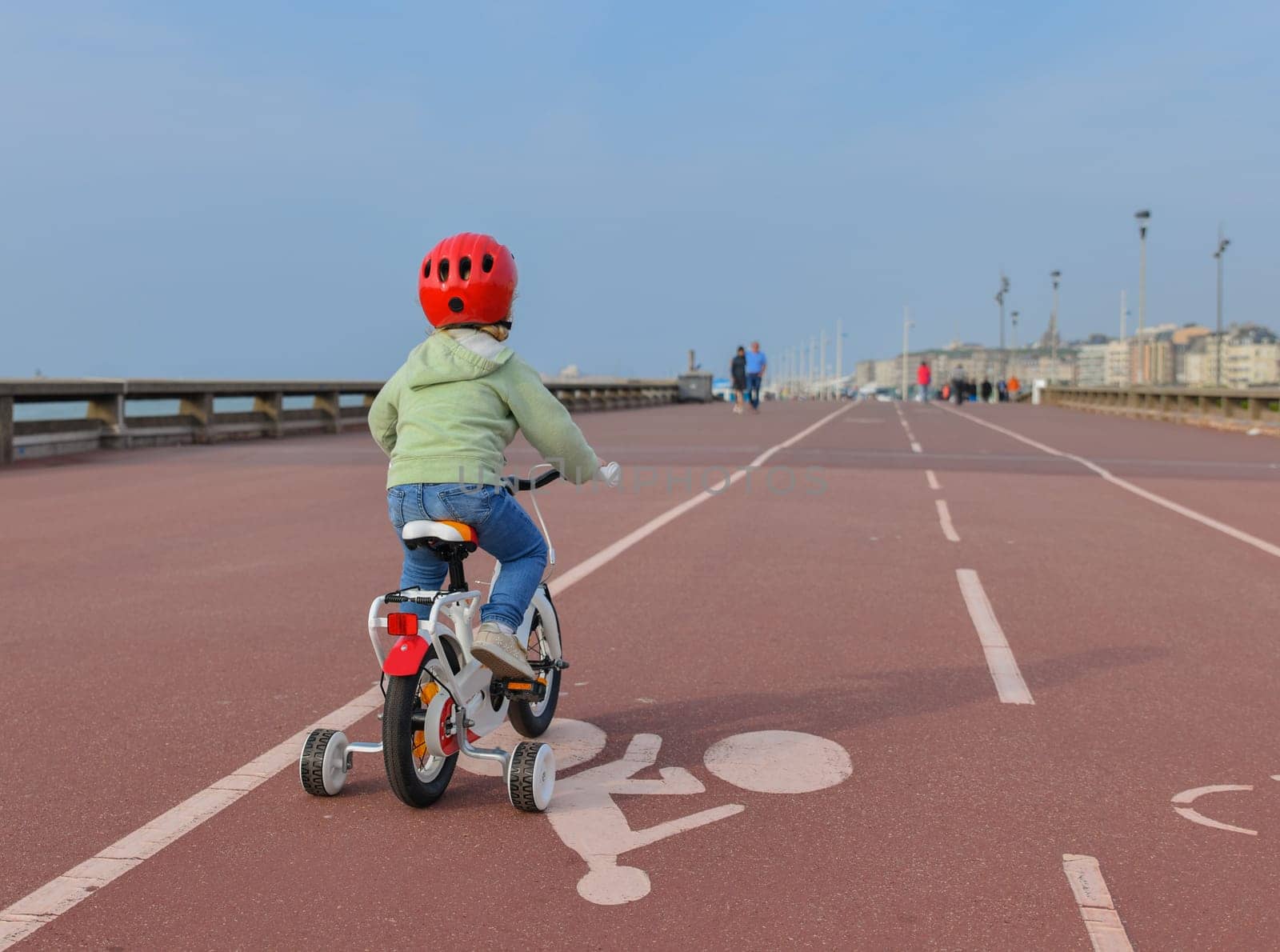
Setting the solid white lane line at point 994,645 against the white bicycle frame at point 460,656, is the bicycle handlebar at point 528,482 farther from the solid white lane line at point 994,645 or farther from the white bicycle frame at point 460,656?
the solid white lane line at point 994,645

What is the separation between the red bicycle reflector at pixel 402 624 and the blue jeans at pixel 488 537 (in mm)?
194

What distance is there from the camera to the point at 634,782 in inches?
183

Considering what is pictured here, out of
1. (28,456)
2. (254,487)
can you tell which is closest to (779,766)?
(254,487)

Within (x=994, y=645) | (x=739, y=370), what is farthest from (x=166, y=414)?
(x=739, y=370)

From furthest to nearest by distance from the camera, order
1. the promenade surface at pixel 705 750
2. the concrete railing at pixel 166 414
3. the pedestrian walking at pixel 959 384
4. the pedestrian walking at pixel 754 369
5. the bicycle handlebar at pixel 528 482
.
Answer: the pedestrian walking at pixel 959 384
the pedestrian walking at pixel 754 369
the concrete railing at pixel 166 414
the bicycle handlebar at pixel 528 482
the promenade surface at pixel 705 750

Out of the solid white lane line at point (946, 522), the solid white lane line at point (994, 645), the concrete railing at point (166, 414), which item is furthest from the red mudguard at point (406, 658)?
the concrete railing at point (166, 414)

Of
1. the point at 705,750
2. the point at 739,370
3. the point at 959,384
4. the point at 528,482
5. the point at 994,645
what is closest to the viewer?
the point at 528,482

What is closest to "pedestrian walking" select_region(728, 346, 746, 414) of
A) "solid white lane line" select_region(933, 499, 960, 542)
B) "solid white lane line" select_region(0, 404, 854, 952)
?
"solid white lane line" select_region(933, 499, 960, 542)

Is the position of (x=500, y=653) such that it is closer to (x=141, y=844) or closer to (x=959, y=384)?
(x=141, y=844)

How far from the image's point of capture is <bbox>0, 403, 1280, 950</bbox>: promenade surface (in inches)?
140

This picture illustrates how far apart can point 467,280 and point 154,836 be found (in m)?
2.00

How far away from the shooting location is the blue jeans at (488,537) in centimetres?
423

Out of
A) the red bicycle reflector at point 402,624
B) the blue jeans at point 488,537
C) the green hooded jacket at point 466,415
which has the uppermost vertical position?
the green hooded jacket at point 466,415

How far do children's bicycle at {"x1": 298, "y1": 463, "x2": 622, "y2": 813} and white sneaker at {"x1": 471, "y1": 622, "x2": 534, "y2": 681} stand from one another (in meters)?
0.05
